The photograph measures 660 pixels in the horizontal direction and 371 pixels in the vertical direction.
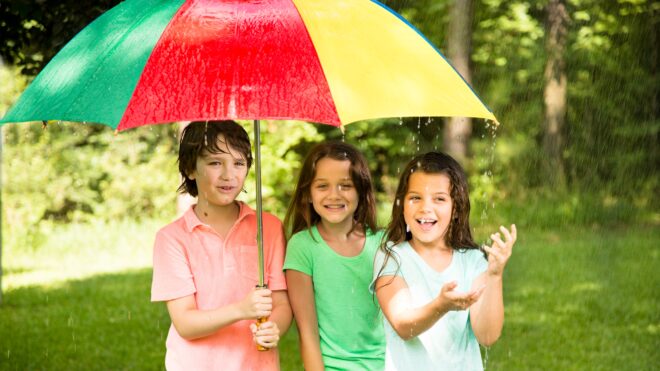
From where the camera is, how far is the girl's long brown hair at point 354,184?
3.52 m

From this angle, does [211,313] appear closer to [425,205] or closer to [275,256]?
[275,256]

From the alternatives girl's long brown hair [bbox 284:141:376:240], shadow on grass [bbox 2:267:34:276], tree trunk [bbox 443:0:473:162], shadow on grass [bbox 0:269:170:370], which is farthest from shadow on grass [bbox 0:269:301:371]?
tree trunk [bbox 443:0:473:162]

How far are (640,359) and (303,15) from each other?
4863 millimetres

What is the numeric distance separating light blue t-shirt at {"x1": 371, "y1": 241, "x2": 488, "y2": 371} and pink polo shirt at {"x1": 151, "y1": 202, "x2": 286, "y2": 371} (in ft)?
1.59

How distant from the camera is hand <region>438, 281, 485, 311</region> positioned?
2684mm

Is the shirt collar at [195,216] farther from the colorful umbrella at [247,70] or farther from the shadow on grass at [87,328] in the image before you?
the shadow on grass at [87,328]

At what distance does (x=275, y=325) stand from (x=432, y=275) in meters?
0.55

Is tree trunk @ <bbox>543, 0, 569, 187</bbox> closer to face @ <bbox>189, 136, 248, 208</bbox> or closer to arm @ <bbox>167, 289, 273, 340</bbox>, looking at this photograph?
face @ <bbox>189, 136, 248, 208</bbox>

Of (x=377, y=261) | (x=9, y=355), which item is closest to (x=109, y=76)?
(x=377, y=261)

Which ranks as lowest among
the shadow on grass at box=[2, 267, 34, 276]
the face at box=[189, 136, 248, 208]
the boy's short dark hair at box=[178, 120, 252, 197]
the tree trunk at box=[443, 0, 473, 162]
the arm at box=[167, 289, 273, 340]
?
the shadow on grass at box=[2, 267, 34, 276]

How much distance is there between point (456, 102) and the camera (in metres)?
3.09

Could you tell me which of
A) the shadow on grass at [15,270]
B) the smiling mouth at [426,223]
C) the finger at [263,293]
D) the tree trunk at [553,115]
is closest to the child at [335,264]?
Result: the finger at [263,293]

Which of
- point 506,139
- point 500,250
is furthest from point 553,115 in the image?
point 500,250

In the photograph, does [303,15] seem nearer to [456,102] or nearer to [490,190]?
[456,102]
